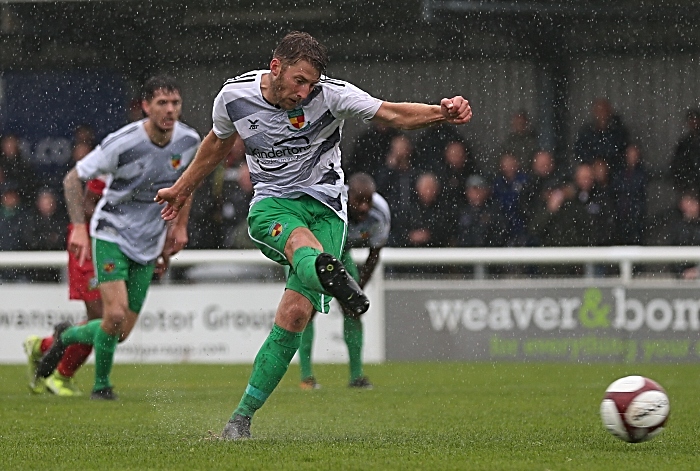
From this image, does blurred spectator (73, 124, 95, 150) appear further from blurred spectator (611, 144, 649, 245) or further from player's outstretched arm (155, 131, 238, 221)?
player's outstretched arm (155, 131, 238, 221)

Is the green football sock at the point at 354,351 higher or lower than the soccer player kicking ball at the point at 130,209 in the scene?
lower

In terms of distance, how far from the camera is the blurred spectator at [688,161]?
13211mm

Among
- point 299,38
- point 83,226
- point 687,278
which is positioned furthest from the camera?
point 687,278

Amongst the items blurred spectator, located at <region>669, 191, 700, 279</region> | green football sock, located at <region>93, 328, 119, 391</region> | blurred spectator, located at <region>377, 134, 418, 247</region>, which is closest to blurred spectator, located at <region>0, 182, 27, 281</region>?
blurred spectator, located at <region>377, 134, 418, 247</region>

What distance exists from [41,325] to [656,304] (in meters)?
6.28

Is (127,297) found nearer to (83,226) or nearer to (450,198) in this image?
(83,226)

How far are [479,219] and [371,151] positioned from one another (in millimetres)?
1412

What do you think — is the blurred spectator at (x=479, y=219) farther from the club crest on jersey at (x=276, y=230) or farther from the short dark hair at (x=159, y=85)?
the club crest on jersey at (x=276, y=230)

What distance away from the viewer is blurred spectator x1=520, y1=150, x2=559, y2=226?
44.7ft

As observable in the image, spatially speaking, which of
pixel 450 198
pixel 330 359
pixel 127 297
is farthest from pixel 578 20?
pixel 127 297

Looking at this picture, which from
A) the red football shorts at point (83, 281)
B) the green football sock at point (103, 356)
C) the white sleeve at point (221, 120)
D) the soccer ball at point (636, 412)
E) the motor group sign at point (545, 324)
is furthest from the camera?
the motor group sign at point (545, 324)

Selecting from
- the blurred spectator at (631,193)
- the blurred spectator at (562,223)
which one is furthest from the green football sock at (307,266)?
the blurred spectator at (631,193)

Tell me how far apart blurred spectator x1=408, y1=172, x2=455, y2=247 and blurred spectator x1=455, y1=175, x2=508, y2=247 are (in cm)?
14

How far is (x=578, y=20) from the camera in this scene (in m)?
12.9
